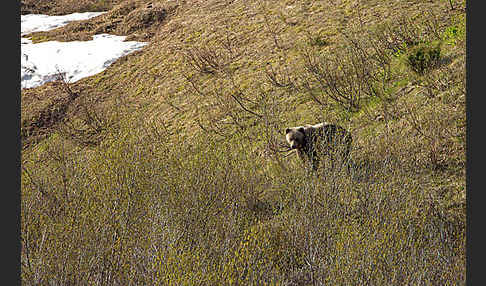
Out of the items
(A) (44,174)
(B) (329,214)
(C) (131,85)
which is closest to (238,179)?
(B) (329,214)

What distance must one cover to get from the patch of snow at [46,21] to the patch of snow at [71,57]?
3534 mm

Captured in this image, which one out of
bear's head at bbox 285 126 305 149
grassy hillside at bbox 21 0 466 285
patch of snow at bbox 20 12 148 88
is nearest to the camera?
grassy hillside at bbox 21 0 466 285

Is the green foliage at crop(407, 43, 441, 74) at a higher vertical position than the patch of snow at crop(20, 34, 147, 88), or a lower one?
higher

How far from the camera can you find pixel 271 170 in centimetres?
891

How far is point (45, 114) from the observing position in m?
18.8

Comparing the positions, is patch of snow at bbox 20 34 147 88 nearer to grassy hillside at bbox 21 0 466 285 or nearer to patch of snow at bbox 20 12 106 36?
grassy hillside at bbox 21 0 466 285

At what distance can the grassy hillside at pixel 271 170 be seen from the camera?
541 centimetres

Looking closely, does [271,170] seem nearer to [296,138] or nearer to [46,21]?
[296,138]

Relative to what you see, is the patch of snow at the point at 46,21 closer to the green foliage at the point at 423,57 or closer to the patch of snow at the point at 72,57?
the patch of snow at the point at 72,57

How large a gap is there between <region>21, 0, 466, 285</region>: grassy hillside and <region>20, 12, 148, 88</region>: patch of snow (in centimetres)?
353

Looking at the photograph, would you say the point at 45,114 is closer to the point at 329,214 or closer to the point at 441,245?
the point at 329,214

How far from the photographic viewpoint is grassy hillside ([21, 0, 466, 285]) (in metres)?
5.41

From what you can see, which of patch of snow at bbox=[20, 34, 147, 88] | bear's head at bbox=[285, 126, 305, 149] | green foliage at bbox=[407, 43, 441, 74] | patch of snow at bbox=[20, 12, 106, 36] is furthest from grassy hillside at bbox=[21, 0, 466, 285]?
patch of snow at bbox=[20, 12, 106, 36]

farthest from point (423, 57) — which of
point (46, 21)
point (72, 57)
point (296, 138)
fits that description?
point (46, 21)
